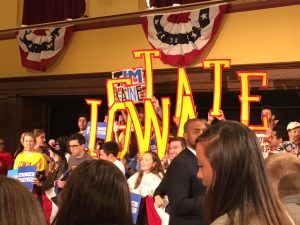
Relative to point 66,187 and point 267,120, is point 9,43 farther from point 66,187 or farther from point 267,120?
point 66,187

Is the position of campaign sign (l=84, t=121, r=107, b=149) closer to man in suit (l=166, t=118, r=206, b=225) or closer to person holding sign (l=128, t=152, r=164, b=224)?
person holding sign (l=128, t=152, r=164, b=224)

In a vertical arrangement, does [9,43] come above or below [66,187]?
above

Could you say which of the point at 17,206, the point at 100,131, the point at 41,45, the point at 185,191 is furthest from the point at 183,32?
the point at 17,206

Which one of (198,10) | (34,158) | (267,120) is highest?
(198,10)

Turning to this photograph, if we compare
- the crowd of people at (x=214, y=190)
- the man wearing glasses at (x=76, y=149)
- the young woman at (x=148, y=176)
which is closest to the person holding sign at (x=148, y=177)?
the young woman at (x=148, y=176)

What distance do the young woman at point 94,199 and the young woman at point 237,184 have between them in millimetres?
360

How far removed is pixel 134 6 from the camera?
9.59 meters

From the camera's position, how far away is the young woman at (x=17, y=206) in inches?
58.3

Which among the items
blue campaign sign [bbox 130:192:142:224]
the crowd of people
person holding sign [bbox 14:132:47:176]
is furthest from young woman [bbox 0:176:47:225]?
person holding sign [bbox 14:132:47:176]

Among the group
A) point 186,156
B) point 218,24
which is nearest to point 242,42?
point 218,24

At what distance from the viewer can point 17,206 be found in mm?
1502

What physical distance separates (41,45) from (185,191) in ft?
25.7

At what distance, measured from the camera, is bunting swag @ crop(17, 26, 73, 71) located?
33.9 ft

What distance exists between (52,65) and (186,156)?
7457 mm
